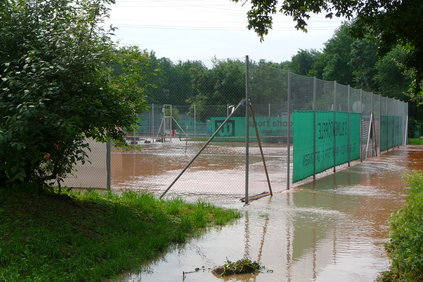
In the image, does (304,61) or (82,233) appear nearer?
(82,233)

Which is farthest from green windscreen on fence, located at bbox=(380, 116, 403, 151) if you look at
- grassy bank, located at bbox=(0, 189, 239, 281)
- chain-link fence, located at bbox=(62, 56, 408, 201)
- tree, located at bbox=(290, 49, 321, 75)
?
tree, located at bbox=(290, 49, 321, 75)

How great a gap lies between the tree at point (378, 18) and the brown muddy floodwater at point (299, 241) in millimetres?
2189

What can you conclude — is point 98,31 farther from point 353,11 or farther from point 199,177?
point 199,177

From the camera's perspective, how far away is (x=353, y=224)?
8633mm

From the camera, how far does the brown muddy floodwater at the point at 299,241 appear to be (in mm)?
5969

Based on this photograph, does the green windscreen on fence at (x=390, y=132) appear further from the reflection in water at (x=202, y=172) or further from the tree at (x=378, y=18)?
the tree at (x=378, y=18)

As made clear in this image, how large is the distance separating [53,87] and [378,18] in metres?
3.70

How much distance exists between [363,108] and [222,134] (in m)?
6.78

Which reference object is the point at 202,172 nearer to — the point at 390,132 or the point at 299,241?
the point at 299,241

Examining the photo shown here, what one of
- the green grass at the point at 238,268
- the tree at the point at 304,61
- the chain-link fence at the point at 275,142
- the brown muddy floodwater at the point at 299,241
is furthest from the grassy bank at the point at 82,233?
the tree at the point at 304,61

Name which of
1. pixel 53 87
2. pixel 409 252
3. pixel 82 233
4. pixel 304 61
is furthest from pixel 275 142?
pixel 304 61

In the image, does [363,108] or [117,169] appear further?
[363,108]

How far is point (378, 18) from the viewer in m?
5.81

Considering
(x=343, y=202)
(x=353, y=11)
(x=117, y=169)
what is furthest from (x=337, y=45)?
(x=353, y=11)
